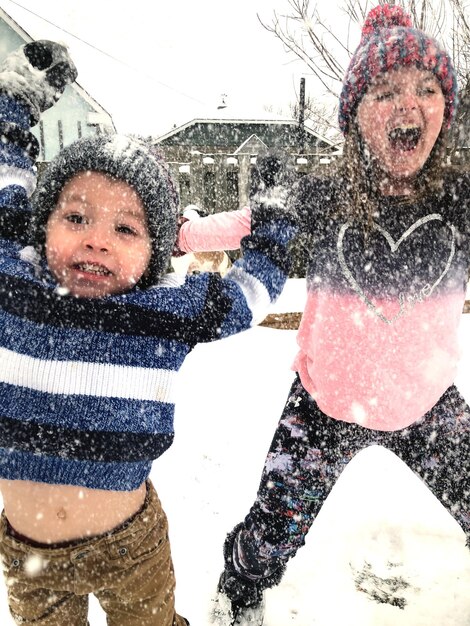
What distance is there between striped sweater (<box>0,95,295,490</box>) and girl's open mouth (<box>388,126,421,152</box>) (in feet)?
2.05

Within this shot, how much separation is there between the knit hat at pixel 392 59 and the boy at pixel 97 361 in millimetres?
495

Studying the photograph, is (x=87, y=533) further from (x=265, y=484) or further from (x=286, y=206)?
(x=286, y=206)

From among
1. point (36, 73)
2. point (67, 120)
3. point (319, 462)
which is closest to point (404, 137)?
point (319, 462)

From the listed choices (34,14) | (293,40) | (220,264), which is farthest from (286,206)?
(34,14)

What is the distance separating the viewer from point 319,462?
64.0 inches

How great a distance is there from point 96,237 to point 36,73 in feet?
2.48

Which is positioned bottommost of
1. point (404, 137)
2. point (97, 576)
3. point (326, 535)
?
point (326, 535)

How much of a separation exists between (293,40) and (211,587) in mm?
5033

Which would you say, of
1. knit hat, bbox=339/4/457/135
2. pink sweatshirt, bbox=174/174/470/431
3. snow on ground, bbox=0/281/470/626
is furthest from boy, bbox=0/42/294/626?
snow on ground, bbox=0/281/470/626

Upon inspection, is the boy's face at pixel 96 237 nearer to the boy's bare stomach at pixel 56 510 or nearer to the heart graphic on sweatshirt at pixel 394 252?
the boy's bare stomach at pixel 56 510

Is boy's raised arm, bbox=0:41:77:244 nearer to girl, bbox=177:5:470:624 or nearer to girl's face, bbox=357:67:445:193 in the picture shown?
girl, bbox=177:5:470:624

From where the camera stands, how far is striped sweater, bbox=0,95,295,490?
121cm

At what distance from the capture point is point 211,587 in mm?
1946

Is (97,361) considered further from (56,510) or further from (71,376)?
(56,510)
